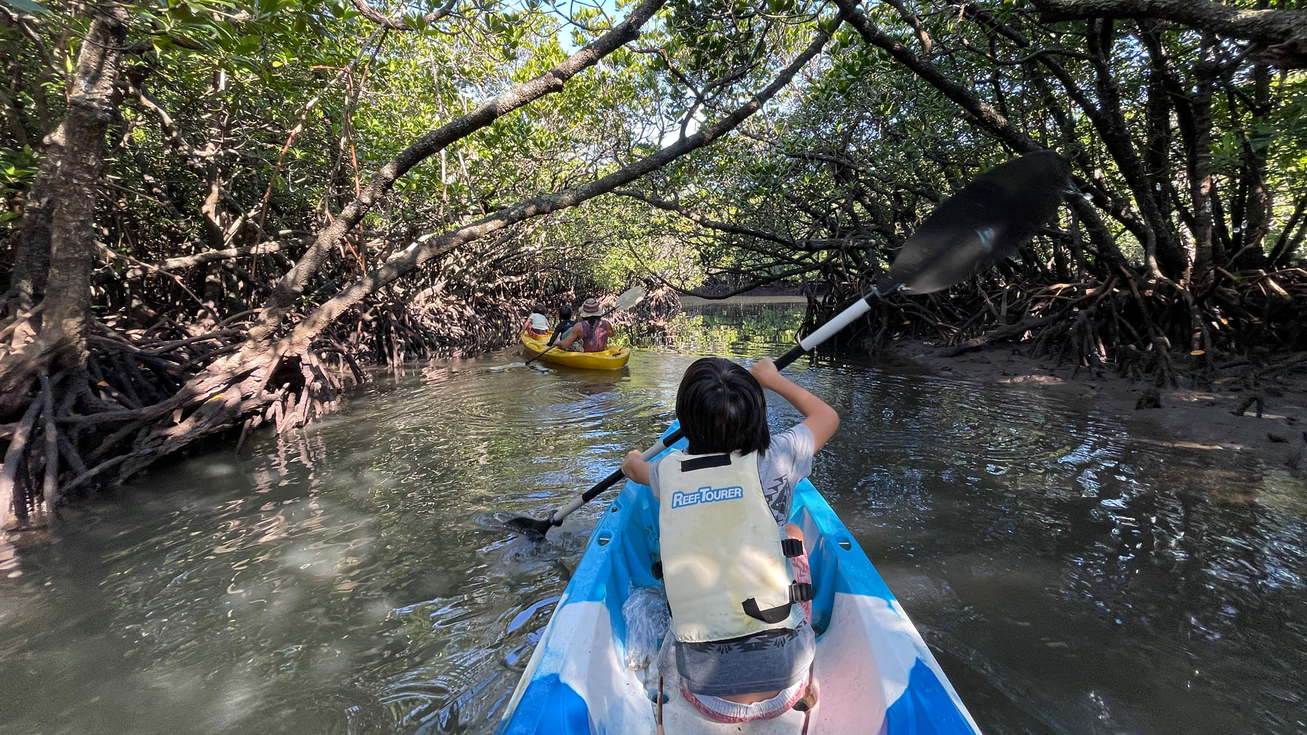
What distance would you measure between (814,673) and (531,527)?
1.98m

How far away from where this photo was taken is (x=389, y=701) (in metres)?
2.07

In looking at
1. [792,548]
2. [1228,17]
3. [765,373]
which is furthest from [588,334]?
[792,548]

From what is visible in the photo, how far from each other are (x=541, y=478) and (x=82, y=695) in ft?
8.74

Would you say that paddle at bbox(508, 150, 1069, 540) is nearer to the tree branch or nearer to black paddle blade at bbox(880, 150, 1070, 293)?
black paddle blade at bbox(880, 150, 1070, 293)

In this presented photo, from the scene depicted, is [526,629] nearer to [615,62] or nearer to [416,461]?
[416,461]

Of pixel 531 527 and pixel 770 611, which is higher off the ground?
pixel 770 611

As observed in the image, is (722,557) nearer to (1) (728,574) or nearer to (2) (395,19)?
(1) (728,574)

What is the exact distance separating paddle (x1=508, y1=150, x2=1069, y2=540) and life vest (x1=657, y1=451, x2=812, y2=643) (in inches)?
57.4

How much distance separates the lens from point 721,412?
158 centimetres

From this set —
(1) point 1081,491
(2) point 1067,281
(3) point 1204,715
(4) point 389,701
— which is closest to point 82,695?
(4) point 389,701

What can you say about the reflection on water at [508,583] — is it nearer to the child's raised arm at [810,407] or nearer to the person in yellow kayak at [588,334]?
the child's raised arm at [810,407]

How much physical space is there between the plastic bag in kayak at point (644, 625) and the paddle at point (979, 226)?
2.86ft

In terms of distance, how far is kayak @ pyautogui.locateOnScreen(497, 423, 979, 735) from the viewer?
131cm

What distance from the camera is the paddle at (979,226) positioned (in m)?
3.07
